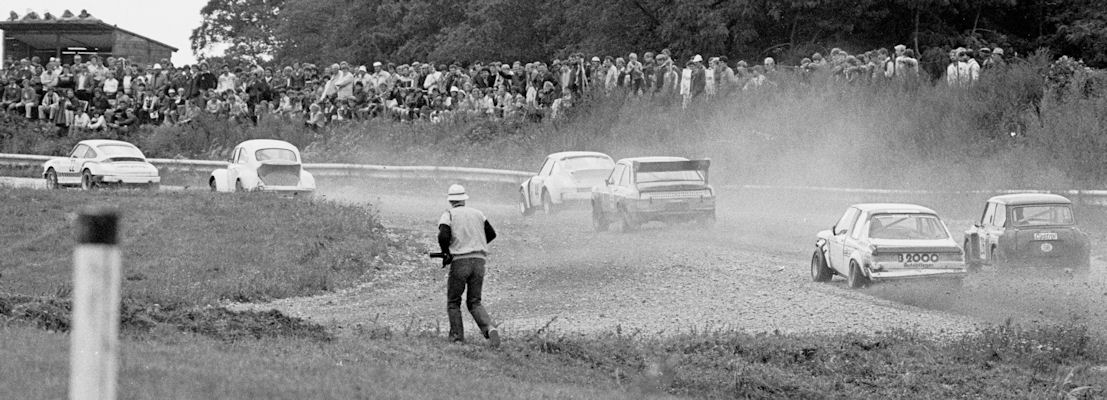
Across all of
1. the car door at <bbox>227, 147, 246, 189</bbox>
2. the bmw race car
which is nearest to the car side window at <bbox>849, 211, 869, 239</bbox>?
the bmw race car

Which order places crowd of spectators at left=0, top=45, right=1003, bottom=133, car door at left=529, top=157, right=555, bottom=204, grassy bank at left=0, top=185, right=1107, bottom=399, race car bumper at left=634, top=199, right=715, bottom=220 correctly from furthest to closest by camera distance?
1. crowd of spectators at left=0, top=45, right=1003, bottom=133
2. car door at left=529, top=157, right=555, bottom=204
3. race car bumper at left=634, top=199, right=715, bottom=220
4. grassy bank at left=0, top=185, right=1107, bottom=399

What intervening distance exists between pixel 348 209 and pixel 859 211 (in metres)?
11.8

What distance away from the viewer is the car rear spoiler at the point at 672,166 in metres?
26.8

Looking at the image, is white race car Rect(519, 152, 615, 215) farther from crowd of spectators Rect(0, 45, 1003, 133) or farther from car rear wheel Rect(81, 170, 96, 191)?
car rear wheel Rect(81, 170, 96, 191)

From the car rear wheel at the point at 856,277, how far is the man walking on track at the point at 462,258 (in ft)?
23.7

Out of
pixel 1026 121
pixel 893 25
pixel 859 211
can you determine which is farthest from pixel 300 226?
pixel 893 25

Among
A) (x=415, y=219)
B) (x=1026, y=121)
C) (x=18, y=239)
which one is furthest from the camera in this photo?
(x=1026, y=121)

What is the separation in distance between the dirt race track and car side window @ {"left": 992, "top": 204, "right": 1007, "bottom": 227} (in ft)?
2.34

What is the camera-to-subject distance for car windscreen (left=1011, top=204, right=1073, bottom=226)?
65.7 feet

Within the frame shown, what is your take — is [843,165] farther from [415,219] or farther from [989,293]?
[989,293]

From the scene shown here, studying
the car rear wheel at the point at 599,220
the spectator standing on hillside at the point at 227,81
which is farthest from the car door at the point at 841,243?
the spectator standing on hillside at the point at 227,81

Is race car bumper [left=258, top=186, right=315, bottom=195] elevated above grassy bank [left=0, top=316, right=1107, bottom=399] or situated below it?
above

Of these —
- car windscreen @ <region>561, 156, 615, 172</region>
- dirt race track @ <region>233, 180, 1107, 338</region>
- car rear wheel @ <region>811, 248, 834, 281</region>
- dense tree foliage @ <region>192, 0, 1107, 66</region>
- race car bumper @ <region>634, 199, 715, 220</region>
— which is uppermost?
dense tree foliage @ <region>192, 0, 1107, 66</region>

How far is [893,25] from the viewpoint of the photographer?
4534 centimetres
